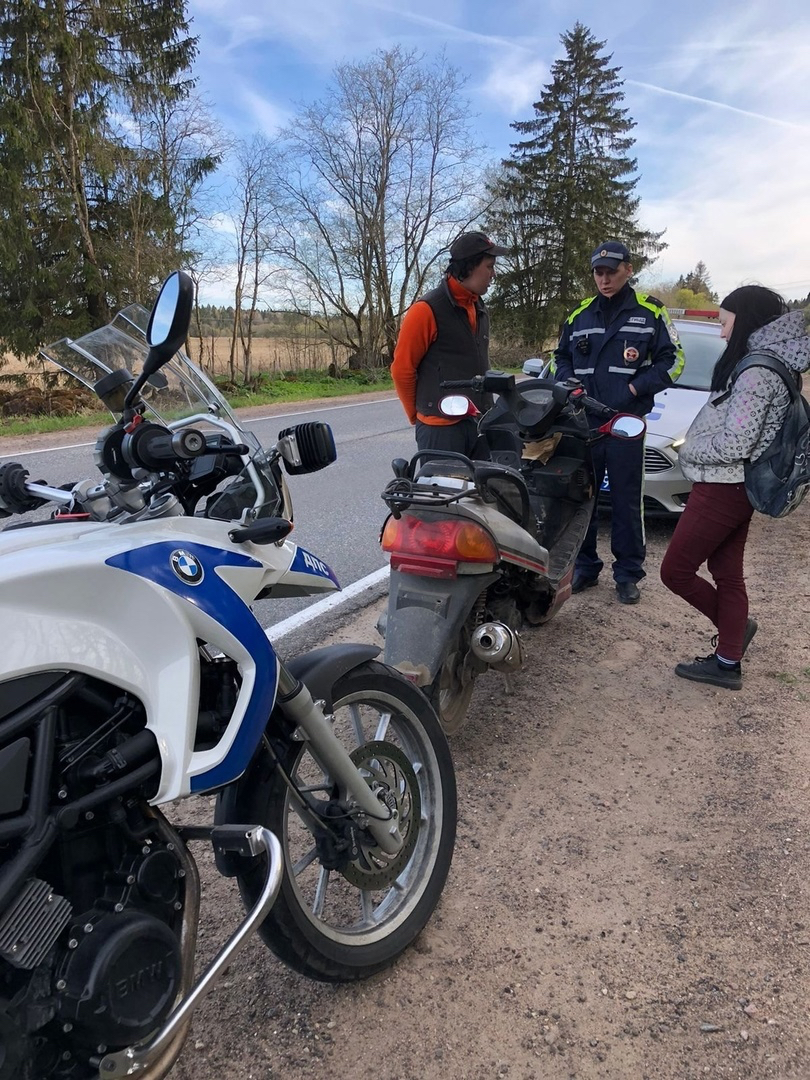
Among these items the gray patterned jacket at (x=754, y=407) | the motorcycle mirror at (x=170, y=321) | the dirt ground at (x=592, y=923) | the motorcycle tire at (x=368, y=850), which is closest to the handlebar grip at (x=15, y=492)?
the motorcycle mirror at (x=170, y=321)

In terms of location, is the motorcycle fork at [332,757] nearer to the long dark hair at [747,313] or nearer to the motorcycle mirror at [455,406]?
the motorcycle mirror at [455,406]

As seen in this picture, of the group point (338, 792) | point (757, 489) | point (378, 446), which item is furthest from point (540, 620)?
point (378, 446)

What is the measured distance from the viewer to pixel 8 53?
1714cm

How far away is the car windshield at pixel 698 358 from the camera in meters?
7.43

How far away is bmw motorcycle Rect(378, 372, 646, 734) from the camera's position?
10.2 ft

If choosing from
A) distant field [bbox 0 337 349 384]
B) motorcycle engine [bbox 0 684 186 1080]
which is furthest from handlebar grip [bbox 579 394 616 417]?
distant field [bbox 0 337 349 384]

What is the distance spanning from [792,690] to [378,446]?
800cm

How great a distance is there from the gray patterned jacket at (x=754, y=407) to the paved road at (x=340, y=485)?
8.34 feet

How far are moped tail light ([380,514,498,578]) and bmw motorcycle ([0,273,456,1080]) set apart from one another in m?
0.82

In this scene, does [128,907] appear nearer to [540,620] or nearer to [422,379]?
[540,620]

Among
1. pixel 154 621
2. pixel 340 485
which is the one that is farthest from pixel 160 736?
pixel 340 485

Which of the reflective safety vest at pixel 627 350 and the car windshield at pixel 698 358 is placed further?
the car windshield at pixel 698 358

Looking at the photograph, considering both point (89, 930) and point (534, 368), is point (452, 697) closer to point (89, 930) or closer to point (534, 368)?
point (89, 930)

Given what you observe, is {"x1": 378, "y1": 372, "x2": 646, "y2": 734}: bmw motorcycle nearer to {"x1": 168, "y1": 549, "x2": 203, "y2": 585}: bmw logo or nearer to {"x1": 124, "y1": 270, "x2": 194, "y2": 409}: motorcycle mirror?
{"x1": 168, "y1": 549, "x2": 203, "y2": 585}: bmw logo
